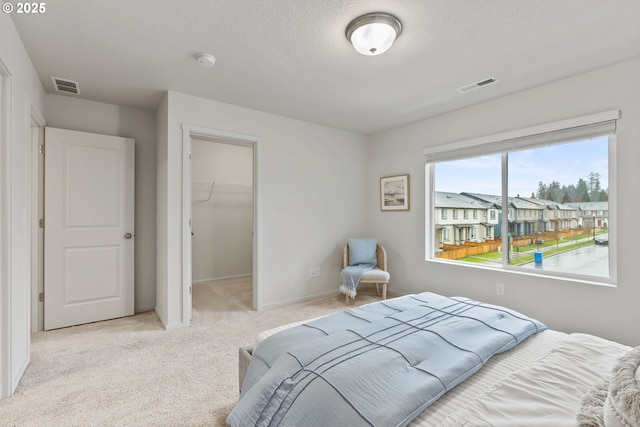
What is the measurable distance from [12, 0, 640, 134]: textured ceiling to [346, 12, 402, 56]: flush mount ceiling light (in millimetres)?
50

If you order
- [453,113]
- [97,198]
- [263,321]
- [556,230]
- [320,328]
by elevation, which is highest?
[453,113]

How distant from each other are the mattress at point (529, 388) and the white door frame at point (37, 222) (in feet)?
11.8

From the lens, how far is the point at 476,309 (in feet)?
6.11

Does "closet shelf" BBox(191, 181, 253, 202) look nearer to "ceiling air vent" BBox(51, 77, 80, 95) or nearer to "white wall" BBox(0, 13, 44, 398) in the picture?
"ceiling air vent" BBox(51, 77, 80, 95)

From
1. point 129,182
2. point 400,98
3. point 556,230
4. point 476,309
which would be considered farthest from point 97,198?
point 556,230

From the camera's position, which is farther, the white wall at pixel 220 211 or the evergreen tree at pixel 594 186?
the white wall at pixel 220 211

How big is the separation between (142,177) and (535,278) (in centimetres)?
435

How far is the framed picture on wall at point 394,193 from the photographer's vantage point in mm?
4125

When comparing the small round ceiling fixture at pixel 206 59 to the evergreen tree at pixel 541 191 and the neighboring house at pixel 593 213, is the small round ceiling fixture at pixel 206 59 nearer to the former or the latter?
the evergreen tree at pixel 541 191

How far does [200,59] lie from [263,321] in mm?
2532

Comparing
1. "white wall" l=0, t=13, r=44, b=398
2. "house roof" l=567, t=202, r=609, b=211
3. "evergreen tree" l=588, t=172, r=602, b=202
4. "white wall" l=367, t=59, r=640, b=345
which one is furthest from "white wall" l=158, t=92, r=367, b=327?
"evergreen tree" l=588, t=172, r=602, b=202

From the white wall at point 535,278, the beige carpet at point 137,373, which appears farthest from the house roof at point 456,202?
the beige carpet at point 137,373

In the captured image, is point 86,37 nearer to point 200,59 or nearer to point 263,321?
point 200,59

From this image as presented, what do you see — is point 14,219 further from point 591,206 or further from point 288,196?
point 591,206
